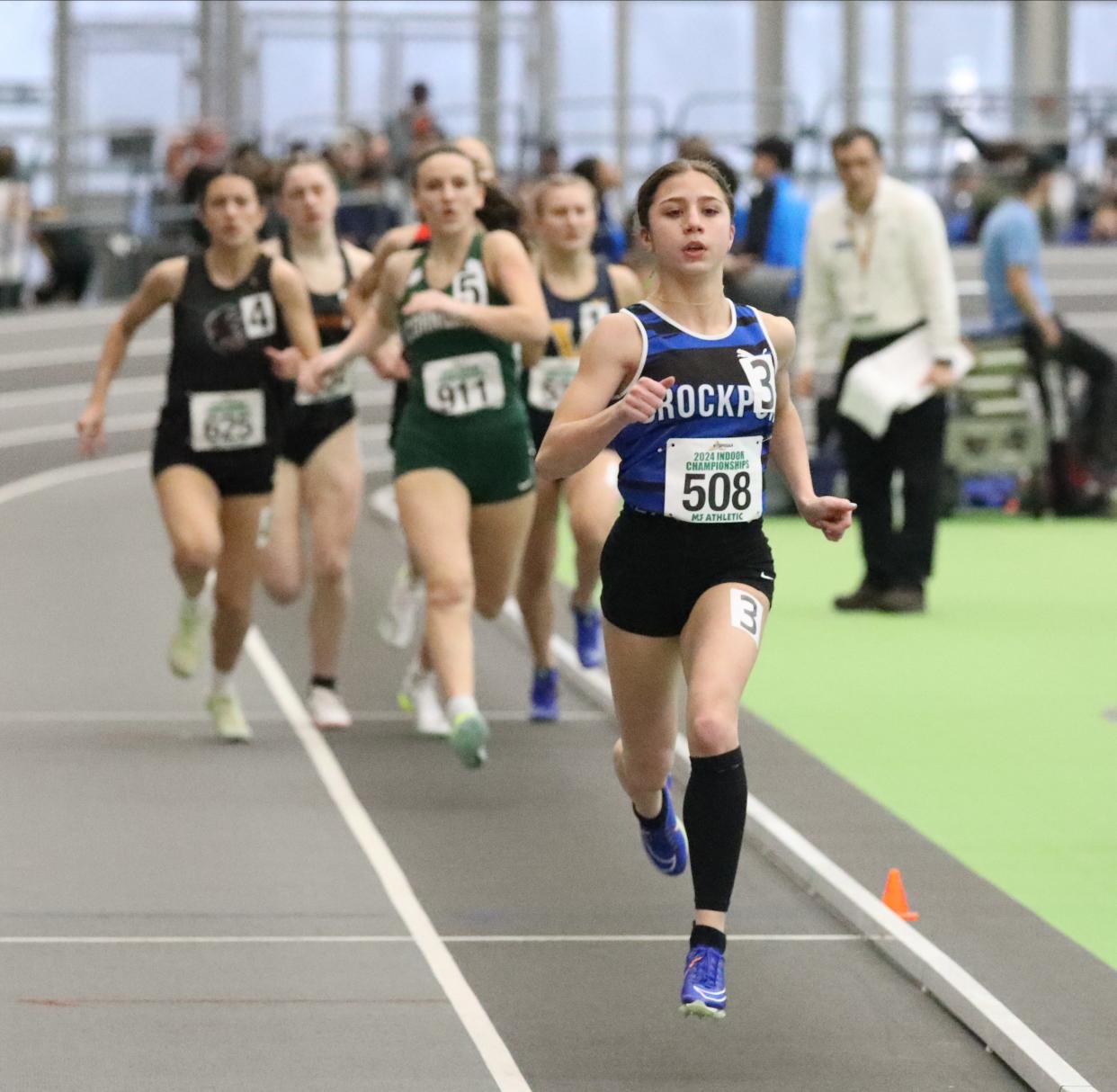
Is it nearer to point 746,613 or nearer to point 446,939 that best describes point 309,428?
point 446,939

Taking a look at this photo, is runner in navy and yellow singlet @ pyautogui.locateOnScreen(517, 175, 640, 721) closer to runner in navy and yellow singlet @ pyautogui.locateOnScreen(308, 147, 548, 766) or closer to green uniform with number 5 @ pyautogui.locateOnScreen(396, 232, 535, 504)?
runner in navy and yellow singlet @ pyautogui.locateOnScreen(308, 147, 548, 766)

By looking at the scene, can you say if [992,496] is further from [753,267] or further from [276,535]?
[276,535]

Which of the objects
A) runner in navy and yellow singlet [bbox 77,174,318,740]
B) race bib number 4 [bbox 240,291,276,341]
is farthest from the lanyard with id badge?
race bib number 4 [bbox 240,291,276,341]

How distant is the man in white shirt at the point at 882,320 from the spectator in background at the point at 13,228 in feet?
36.5

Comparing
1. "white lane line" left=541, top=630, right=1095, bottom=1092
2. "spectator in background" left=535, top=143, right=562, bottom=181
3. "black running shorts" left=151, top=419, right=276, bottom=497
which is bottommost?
"white lane line" left=541, top=630, right=1095, bottom=1092

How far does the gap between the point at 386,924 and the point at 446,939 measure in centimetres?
22

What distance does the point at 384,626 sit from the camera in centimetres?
1048

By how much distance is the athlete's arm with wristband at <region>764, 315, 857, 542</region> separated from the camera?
5992 millimetres

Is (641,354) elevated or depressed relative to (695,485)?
elevated

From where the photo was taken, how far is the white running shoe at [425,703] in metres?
10.0

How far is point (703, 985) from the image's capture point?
559 cm

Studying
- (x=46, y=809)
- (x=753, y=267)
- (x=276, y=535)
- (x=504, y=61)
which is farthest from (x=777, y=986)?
(x=504, y=61)

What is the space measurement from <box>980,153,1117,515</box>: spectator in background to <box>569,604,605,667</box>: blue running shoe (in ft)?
20.3

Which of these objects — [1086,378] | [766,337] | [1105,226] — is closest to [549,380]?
[766,337]
